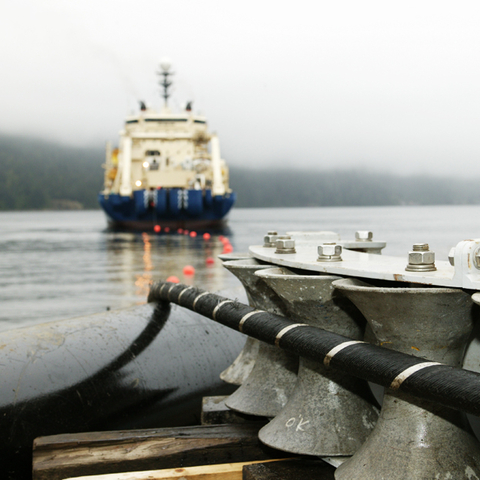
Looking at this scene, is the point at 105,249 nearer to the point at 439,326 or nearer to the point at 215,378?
the point at 215,378

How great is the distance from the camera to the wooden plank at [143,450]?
2283 millimetres

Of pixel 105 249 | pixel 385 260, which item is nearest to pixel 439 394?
pixel 385 260

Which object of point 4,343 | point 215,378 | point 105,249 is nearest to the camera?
point 4,343

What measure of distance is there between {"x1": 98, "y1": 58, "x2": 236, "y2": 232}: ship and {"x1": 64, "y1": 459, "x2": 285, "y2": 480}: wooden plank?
31.2 m

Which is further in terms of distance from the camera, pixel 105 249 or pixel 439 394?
pixel 105 249

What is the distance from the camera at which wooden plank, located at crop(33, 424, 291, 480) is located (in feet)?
7.49

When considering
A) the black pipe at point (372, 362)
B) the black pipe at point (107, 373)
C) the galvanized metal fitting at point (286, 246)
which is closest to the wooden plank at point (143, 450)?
the black pipe at point (107, 373)

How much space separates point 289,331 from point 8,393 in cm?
162

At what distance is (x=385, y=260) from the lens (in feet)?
6.97

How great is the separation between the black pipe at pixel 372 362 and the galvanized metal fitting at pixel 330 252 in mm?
282

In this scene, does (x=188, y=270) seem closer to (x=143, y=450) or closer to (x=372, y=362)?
(x=143, y=450)

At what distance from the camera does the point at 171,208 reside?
109 ft

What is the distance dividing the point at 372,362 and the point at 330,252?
1.84 feet

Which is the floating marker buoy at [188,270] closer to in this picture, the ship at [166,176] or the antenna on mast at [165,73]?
the ship at [166,176]
